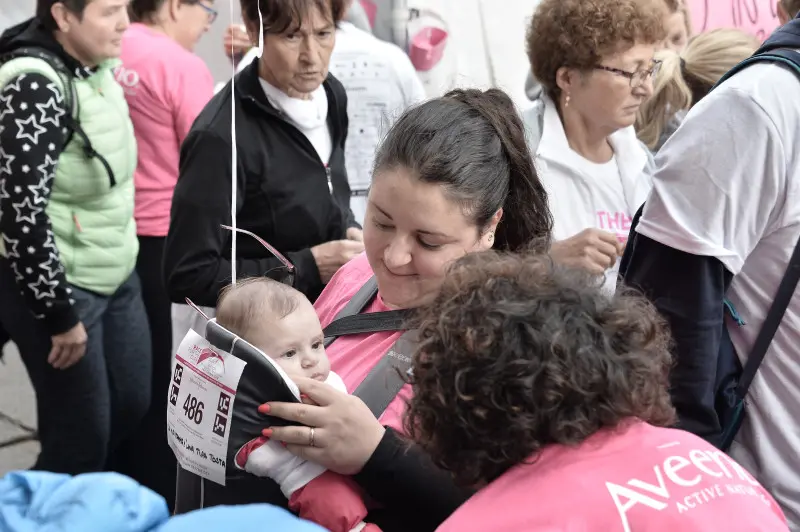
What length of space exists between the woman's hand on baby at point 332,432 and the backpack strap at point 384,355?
96 millimetres

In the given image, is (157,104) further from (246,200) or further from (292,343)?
(292,343)

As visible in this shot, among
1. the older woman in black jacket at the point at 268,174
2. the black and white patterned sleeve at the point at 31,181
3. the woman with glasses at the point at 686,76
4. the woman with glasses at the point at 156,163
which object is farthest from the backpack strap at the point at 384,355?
the woman with glasses at the point at 686,76

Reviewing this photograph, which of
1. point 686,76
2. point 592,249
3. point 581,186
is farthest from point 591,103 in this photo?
point 686,76

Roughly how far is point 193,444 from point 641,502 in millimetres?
764

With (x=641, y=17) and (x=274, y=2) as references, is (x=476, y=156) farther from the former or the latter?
(x=641, y=17)

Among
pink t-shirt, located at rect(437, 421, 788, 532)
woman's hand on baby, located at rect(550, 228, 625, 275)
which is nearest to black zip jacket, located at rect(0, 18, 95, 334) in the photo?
woman's hand on baby, located at rect(550, 228, 625, 275)

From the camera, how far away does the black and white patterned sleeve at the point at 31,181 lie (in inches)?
108

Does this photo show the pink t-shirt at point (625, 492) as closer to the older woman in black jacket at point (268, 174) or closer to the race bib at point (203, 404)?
the race bib at point (203, 404)

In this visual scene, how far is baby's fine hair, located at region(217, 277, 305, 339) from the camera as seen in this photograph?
1.68m

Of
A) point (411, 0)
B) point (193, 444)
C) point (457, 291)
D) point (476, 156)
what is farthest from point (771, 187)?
point (411, 0)

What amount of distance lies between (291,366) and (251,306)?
0.13m

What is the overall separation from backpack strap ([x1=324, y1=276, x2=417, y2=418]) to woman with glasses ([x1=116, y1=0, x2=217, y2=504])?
198 cm

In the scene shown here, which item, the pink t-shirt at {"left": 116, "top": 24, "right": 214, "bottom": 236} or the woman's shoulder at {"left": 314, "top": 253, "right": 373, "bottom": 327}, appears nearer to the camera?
the woman's shoulder at {"left": 314, "top": 253, "right": 373, "bottom": 327}

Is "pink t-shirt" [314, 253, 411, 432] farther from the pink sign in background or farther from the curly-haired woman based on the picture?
the pink sign in background
